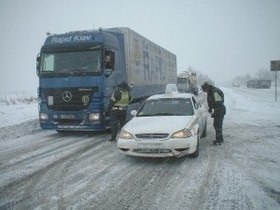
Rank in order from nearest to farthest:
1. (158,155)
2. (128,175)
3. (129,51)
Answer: (128,175) < (158,155) < (129,51)

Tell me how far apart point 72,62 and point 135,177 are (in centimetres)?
601

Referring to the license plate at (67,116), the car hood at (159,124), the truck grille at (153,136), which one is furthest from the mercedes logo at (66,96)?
the truck grille at (153,136)

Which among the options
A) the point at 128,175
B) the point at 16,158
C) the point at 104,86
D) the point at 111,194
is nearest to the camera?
the point at 111,194

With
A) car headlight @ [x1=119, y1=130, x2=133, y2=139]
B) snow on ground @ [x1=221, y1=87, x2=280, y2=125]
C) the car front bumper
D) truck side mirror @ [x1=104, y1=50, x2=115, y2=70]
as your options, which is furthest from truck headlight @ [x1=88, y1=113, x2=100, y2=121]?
snow on ground @ [x1=221, y1=87, x2=280, y2=125]

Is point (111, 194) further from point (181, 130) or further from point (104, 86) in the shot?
point (104, 86)

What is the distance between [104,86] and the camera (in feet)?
36.0

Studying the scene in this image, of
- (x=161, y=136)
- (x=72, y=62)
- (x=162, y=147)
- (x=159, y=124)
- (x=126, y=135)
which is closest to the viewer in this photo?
(x=162, y=147)

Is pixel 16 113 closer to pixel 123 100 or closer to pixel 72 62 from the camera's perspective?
pixel 72 62

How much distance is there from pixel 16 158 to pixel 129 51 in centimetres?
687

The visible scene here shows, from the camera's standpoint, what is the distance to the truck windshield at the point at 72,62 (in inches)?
432

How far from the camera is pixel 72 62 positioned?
11141mm

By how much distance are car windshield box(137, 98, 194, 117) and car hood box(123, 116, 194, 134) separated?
1.46 feet

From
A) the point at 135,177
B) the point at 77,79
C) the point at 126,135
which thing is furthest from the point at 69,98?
the point at 135,177

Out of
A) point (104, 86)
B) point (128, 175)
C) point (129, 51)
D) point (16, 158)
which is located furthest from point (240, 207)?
point (129, 51)
